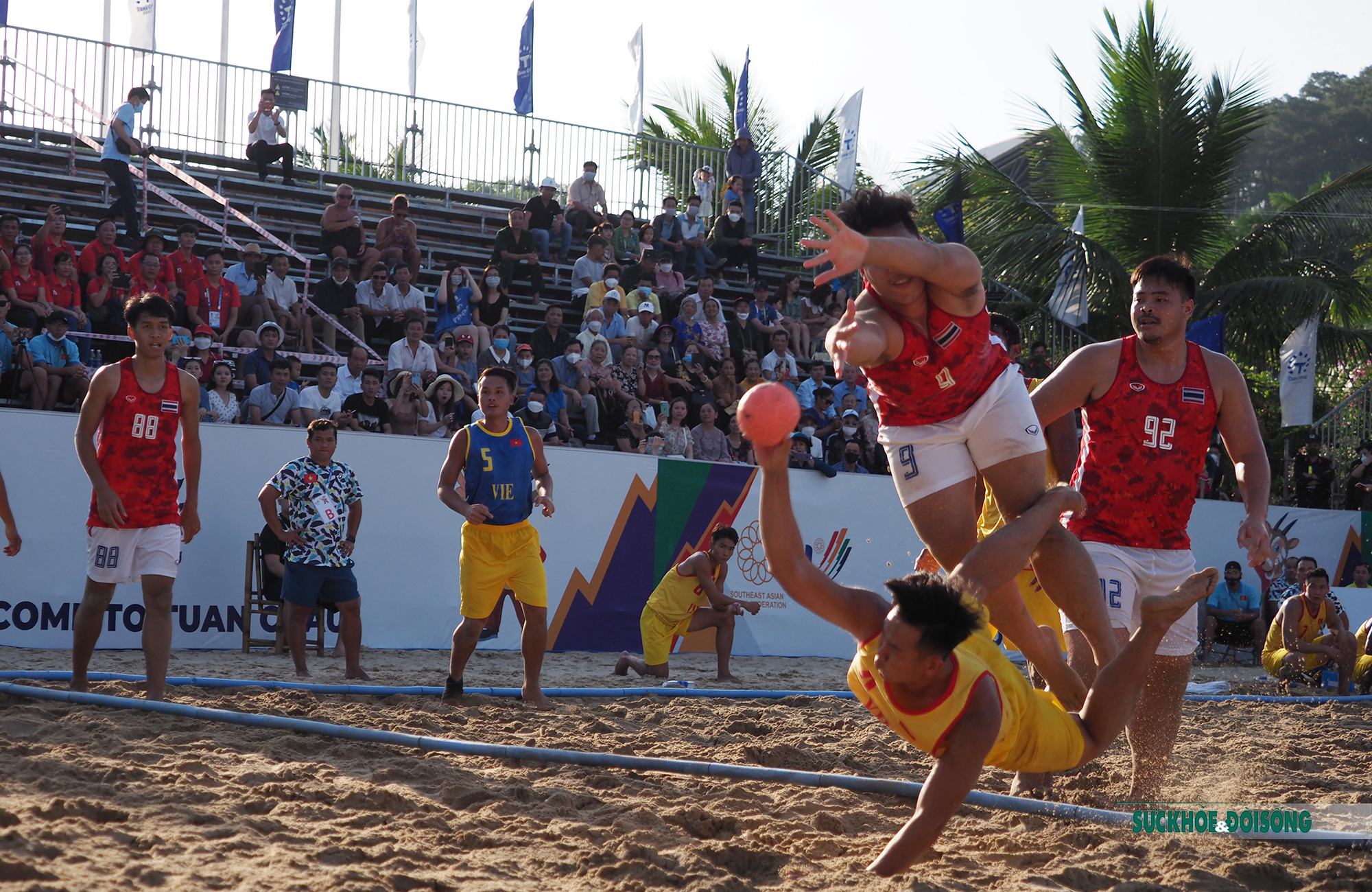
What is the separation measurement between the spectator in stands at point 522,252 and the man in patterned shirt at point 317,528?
650 cm

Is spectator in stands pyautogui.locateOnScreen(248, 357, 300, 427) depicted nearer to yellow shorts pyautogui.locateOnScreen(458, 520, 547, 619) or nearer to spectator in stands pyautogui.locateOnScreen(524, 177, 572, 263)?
yellow shorts pyautogui.locateOnScreen(458, 520, 547, 619)

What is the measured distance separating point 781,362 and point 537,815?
11.3m

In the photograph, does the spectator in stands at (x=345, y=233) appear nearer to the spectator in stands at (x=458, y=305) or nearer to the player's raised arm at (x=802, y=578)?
the spectator in stands at (x=458, y=305)

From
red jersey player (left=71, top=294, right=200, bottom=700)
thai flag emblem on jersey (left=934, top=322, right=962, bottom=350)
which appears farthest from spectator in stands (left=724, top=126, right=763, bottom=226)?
thai flag emblem on jersey (left=934, top=322, right=962, bottom=350)

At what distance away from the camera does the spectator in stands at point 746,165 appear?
18703 mm

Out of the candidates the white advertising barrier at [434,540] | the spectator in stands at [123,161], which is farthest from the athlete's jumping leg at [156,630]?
the spectator in stands at [123,161]

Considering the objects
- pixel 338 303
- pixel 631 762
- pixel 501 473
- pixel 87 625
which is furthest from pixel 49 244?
pixel 631 762

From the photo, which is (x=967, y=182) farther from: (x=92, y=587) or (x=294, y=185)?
(x=92, y=587)

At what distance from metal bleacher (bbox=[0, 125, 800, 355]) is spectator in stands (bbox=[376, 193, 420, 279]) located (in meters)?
0.51

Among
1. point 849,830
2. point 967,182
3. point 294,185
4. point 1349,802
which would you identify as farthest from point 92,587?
point 967,182

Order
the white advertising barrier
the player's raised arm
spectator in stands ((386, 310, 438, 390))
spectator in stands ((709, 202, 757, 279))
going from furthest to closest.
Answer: spectator in stands ((709, 202, 757, 279)), spectator in stands ((386, 310, 438, 390)), the white advertising barrier, the player's raised arm

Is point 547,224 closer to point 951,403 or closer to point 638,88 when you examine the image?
point 638,88

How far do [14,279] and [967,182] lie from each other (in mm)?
14366

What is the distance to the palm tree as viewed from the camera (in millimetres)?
18844
